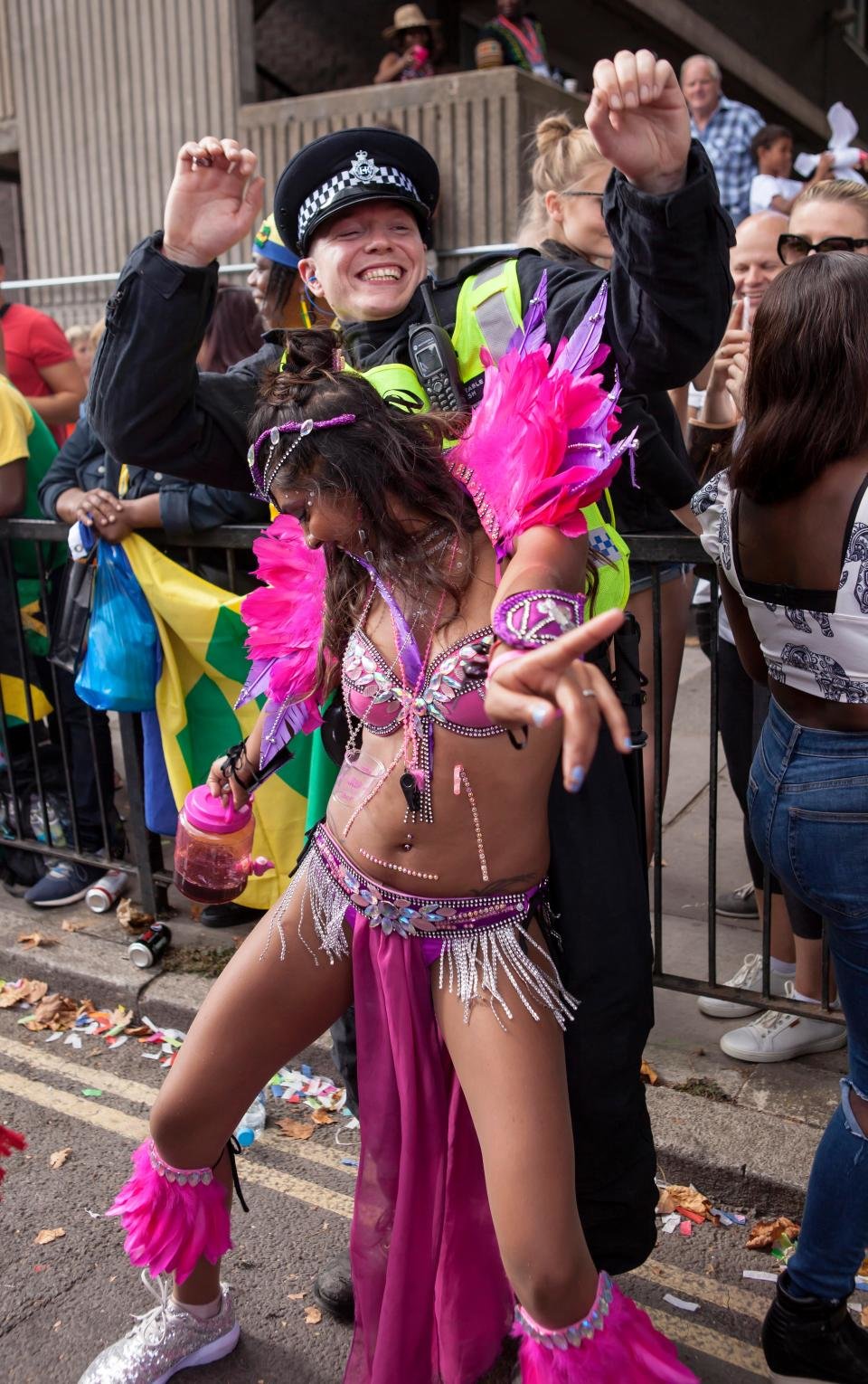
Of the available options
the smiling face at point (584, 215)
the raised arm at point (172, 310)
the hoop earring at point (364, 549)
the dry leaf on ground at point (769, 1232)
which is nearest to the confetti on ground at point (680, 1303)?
the dry leaf on ground at point (769, 1232)

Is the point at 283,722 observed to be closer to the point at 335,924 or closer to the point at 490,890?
the point at 335,924

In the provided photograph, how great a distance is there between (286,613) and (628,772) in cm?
69

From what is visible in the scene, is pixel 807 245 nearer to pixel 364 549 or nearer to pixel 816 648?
pixel 816 648

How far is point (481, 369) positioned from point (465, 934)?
973 mm

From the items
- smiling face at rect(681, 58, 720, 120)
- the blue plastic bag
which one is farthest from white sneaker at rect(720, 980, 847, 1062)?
smiling face at rect(681, 58, 720, 120)

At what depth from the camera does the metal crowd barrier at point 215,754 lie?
297 centimetres

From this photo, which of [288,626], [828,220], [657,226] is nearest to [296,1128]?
[288,626]

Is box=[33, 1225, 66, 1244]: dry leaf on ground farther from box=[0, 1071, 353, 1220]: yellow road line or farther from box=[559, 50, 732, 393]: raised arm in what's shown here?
box=[559, 50, 732, 393]: raised arm

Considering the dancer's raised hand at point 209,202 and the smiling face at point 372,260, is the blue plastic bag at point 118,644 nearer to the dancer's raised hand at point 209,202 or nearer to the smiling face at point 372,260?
the dancer's raised hand at point 209,202

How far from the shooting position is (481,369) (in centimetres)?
214

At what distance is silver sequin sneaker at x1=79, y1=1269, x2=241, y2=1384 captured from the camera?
2309 mm

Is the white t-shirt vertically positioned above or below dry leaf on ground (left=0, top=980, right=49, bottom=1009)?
above

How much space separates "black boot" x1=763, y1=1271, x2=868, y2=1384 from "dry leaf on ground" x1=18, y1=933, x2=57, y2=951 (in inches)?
104

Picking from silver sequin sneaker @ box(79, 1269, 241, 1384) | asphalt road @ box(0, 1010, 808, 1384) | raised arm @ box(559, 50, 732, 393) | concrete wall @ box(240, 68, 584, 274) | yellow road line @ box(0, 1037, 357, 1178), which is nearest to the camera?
raised arm @ box(559, 50, 732, 393)
